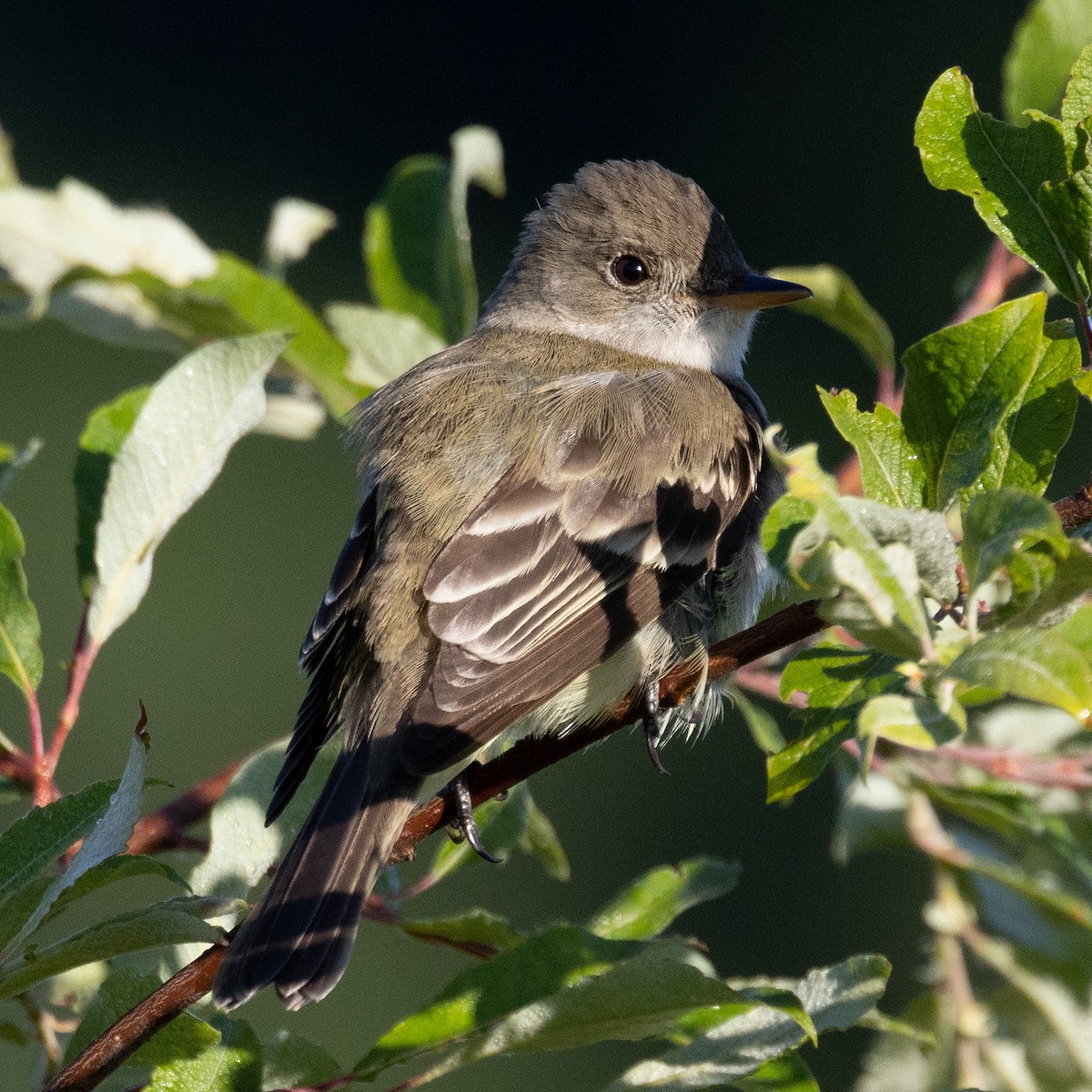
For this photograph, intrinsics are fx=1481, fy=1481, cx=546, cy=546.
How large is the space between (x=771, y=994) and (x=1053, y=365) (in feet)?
2.63

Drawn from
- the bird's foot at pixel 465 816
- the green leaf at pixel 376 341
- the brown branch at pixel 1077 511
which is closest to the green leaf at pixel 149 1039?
the bird's foot at pixel 465 816

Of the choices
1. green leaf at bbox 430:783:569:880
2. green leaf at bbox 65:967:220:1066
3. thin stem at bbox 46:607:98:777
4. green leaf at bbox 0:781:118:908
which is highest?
thin stem at bbox 46:607:98:777

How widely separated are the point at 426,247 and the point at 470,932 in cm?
159

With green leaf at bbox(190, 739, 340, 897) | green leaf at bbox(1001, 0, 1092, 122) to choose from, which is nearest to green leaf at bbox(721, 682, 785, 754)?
green leaf at bbox(190, 739, 340, 897)

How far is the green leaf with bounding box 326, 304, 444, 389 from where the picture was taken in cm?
290

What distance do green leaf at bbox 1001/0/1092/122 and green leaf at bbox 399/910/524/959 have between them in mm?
1609

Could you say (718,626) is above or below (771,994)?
above

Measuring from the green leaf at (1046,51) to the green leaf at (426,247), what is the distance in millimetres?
1046

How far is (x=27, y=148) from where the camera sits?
31.9ft

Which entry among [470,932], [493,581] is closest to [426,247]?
[493,581]

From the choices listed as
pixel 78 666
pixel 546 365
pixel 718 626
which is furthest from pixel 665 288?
pixel 78 666

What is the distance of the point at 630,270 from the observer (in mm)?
3641

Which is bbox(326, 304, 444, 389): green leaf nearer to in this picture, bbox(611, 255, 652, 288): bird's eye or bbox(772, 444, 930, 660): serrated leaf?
bbox(611, 255, 652, 288): bird's eye

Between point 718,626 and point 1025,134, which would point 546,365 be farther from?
point 1025,134
